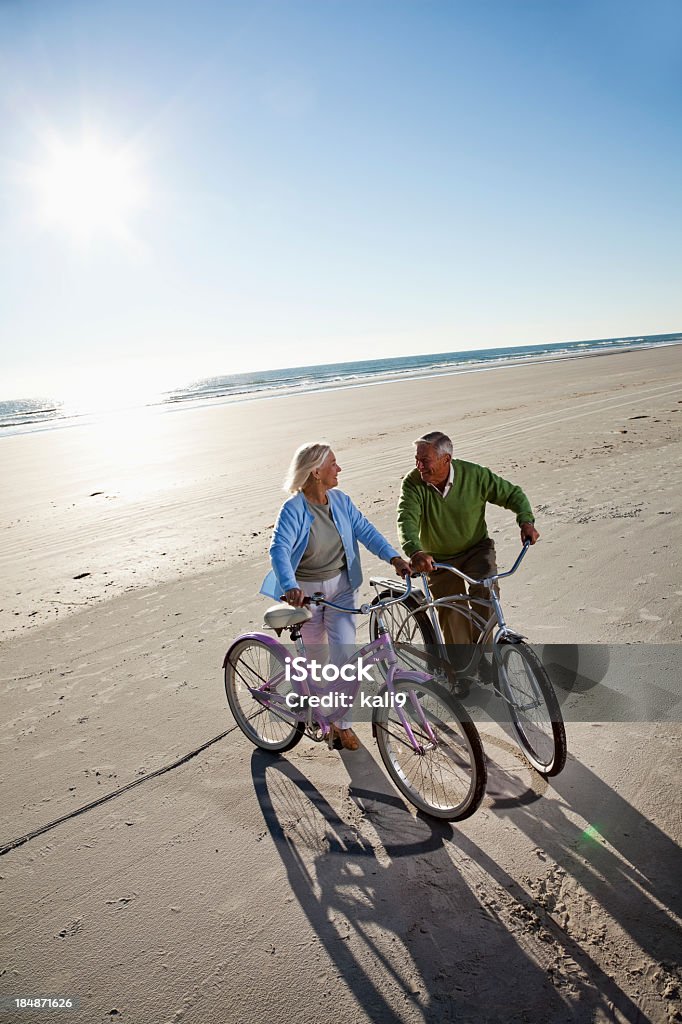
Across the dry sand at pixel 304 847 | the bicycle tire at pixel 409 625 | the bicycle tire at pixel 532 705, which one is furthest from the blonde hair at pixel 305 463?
the dry sand at pixel 304 847

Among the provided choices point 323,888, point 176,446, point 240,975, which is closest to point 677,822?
point 323,888

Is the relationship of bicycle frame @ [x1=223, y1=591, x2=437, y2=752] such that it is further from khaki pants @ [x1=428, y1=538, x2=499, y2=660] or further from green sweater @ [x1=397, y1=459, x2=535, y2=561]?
green sweater @ [x1=397, y1=459, x2=535, y2=561]

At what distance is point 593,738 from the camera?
3.72 meters

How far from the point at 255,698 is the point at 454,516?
5.87ft

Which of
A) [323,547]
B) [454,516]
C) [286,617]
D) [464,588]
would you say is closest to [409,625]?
[464,588]

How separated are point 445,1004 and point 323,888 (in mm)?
756

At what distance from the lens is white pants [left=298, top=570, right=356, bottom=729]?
378 cm

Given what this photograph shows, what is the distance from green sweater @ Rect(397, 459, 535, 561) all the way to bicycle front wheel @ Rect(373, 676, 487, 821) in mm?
1040

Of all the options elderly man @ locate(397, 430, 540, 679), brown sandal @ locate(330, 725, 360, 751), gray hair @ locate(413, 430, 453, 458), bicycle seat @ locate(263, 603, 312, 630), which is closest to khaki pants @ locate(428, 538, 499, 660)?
elderly man @ locate(397, 430, 540, 679)

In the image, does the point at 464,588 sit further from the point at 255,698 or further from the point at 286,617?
the point at 255,698

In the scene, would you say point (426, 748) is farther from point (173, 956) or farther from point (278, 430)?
point (278, 430)

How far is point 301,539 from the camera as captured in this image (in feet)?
12.1

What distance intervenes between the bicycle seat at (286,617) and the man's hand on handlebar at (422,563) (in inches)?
25.9

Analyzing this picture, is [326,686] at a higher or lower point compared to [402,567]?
lower
